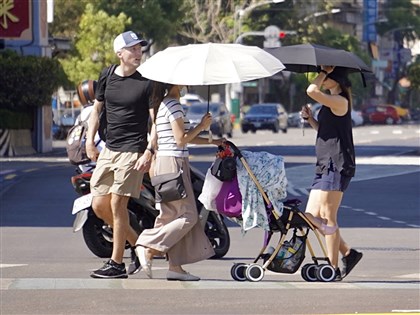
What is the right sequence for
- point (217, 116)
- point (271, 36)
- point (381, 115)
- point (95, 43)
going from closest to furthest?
1. point (217, 116)
2. point (95, 43)
3. point (271, 36)
4. point (381, 115)

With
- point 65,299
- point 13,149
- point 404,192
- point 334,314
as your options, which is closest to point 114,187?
point 65,299

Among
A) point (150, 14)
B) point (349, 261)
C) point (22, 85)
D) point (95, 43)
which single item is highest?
point (150, 14)

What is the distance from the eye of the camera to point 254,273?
35.6 feet

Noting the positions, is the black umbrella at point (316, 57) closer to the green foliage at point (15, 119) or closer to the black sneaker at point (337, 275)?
the black sneaker at point (337, 275)

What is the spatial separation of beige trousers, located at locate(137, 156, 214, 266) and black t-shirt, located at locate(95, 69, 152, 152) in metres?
0.40

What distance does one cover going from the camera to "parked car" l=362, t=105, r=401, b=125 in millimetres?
83375

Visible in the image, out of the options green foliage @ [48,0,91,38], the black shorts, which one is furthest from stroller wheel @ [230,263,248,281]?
green foliage @ [48,0,91,38]

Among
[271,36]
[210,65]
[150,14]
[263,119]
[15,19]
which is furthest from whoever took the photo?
[271,36]

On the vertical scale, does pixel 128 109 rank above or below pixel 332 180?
above

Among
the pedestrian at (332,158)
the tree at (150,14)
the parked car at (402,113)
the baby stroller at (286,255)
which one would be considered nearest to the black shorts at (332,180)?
the pedestrian at (332,158)

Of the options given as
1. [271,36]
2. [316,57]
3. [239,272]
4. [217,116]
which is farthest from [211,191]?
[271,36]

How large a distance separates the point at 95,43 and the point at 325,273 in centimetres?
4586

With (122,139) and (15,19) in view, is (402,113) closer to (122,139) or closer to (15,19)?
(15,19)

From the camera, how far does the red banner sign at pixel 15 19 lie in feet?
120
